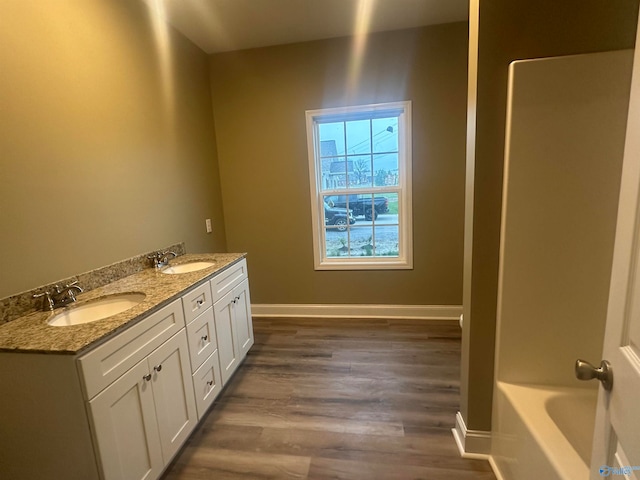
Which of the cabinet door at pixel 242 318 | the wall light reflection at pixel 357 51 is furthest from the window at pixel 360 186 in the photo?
the cabinet door at pixel 242 318

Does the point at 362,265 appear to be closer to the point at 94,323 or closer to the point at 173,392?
the point at 173,392

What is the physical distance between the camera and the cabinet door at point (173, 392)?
4.73 feet

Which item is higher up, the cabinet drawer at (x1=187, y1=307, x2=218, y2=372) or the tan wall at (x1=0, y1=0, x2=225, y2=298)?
the tan wall at (x1=0, y1=0, x2=225, y2=298)

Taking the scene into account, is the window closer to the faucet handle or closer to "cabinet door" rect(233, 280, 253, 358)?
"cabinet door" rect(233, 280, 253, 358)

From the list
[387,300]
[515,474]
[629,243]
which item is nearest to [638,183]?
[629,243]

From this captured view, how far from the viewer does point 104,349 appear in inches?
45.3

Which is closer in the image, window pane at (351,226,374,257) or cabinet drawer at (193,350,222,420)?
cabinet drawer at (193,350,222,420)

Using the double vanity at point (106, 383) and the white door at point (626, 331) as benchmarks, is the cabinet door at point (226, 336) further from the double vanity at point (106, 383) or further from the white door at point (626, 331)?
the white door at point (626, 331)

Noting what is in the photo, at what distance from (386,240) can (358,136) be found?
1.08m

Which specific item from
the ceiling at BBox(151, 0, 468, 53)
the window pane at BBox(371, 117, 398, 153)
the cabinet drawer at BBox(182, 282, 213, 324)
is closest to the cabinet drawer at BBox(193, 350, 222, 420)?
the cabinet drawer at BBox(182, 282, 213, 324)

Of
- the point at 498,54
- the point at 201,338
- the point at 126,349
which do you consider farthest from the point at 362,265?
the point at 126,349

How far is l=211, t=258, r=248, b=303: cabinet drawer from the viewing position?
2.02 m

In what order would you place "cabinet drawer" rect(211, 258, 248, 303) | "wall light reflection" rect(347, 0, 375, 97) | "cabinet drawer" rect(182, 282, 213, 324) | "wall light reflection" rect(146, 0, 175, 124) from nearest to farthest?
"cabinet drawer" rect(182, 282, 213, 324)
"cabinet drawer" rect(211, 258, 248, 303)
"wall light reflection" rect(146, 0, 175, 124)
"wall light reflection" rect(347, 0, 375, 97)

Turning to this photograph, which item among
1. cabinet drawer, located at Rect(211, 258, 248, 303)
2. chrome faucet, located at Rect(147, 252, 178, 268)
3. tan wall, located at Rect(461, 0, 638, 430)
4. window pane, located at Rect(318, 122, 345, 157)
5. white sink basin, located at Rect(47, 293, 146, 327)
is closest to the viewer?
tan wall, located at Rect(461, 0, 638, 430)
